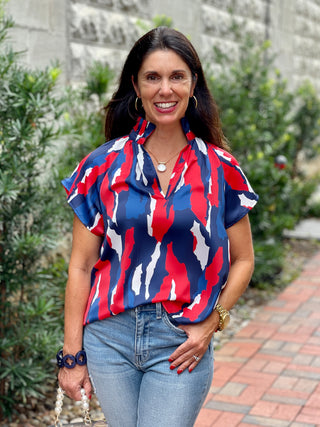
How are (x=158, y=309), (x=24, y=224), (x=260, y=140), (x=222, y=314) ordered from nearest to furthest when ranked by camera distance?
(x=158, y=309), (x=222, y=314), (x=24, y=224), (x=260, y=140)

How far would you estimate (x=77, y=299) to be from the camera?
2279 mm

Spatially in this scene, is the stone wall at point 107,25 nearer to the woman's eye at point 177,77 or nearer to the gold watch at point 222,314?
the woman's eye at point 177,77

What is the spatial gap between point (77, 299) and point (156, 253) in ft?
1.12

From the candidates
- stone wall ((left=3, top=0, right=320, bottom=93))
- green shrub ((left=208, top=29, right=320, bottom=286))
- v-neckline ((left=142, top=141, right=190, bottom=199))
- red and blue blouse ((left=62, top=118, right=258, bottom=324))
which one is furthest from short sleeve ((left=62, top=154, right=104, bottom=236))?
green shrub ((left=208, top=29, right=320, bottom=286))

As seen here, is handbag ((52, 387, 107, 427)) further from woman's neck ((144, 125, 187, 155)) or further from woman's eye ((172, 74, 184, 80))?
woman's eye ((172, 74, 184, 80))

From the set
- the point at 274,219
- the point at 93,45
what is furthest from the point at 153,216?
the point at 274,219

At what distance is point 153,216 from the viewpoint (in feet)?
7.04

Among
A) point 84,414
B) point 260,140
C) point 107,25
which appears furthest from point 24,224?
point 260,140

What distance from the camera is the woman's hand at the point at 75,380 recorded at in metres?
2.29

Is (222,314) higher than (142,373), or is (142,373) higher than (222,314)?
(222,314)

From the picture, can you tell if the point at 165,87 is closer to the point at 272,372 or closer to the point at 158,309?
the point at 158,309

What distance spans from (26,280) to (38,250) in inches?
7.4

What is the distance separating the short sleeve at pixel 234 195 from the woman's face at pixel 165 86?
24 cm

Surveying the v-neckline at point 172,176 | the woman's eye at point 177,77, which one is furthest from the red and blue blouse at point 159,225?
the woman's eye at point 177,77
